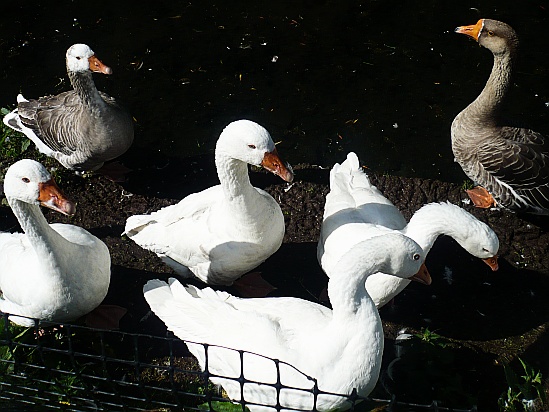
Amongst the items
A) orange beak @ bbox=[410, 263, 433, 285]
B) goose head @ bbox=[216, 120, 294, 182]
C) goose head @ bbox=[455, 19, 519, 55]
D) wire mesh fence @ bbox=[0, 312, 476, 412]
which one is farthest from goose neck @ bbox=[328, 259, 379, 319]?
goose head @ bbox=[455, 19, 519, 55]

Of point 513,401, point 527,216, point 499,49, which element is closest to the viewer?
point 513,401

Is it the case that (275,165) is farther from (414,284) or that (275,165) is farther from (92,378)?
(92,378)

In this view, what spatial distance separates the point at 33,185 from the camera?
4.38 meters

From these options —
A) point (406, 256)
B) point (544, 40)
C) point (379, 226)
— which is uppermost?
point (406, 256)

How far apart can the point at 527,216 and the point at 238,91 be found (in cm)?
315

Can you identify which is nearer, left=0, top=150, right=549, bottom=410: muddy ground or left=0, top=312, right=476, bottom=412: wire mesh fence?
left=0, top=312, right=476, bottom=412: wire mesh fence

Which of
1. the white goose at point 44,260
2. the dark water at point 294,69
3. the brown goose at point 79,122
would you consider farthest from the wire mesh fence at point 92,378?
the dark water at point 294,69

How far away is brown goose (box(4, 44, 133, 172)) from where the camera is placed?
5.68 metres

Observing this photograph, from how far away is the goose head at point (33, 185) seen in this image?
438 cm

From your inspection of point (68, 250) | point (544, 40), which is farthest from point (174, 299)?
point (544, 40)

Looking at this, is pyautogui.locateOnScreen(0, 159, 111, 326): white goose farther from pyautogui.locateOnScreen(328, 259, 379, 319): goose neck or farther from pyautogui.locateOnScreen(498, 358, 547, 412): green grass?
pyautogui.locateOnScreen(498, 358, 547, 412): green grass

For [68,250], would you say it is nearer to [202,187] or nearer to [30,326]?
[30,326]

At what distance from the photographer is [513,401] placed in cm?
463

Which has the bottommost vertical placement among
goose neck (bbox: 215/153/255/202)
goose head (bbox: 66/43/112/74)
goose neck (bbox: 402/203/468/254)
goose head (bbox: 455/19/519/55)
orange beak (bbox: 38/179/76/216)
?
goose neck (bbox: 402/203/468/254)
